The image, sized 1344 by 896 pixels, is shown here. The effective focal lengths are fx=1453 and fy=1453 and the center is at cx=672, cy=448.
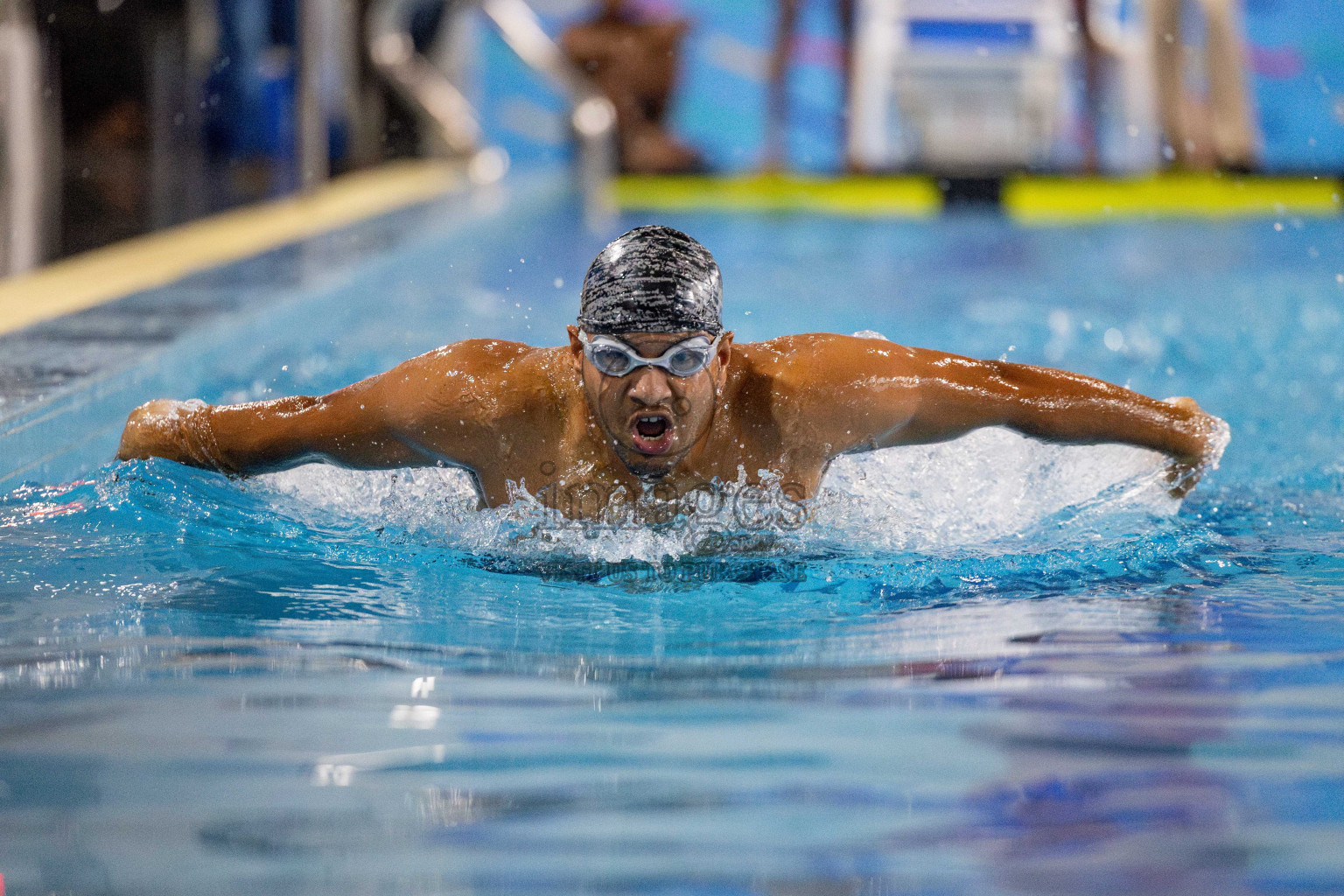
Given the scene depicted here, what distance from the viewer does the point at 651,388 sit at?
2.67 meters

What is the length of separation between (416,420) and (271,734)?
3.18ft

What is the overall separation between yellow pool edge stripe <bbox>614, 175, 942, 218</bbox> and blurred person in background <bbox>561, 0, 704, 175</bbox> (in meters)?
1.28

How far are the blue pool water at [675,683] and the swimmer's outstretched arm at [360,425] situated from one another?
13 centimetres

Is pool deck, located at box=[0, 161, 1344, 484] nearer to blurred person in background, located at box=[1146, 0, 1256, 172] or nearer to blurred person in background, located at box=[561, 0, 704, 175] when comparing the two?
blurred person in background, located at box=[1146, 0, 1256, 172]

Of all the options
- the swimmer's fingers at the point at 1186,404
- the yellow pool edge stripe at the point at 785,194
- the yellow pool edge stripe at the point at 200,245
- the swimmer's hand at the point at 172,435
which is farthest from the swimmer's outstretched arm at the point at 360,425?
the yellow pool edge stripe at the point at 785,194

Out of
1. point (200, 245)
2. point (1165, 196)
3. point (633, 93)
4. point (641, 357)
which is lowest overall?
point (641, 357)

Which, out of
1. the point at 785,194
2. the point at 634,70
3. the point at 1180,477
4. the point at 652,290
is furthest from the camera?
the point at 634,70

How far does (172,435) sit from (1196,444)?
6.98 feet

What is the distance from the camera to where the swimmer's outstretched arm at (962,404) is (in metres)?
2.90

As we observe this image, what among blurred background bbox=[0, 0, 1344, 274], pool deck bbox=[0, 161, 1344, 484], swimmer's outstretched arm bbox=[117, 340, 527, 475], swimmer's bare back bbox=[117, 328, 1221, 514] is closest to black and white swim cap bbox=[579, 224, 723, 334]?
swimmer's bare back bbox=[117, 328, 1221, 514]

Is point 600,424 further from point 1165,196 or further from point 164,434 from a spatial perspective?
point 1165,196

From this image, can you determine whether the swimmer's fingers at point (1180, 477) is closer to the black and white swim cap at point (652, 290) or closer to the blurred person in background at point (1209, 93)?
the black and white swim cap at point (652, 290)

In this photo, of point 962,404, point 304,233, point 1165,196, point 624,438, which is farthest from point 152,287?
point 1165,196

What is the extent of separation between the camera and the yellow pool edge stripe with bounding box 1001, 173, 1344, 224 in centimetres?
1049
